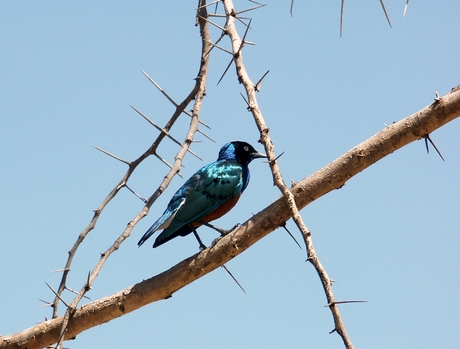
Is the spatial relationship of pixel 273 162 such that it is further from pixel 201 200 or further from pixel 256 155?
pixel 256 155

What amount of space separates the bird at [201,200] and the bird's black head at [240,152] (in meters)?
0.62

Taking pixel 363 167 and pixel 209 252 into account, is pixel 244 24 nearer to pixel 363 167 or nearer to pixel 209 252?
pixel 363 167

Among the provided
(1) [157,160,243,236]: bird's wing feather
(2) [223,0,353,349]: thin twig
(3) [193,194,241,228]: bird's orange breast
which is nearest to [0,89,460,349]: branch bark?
(2) [223,0,353,349]: thin twig

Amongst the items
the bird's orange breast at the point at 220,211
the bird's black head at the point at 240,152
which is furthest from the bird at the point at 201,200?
the bird's black head at the point at 240,152

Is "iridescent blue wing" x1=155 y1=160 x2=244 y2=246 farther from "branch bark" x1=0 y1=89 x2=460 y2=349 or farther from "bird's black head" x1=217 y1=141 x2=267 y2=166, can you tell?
"branch bark" x1=0 y1=89 x2=460 y2=349

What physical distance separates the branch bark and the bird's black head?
261 centimetres

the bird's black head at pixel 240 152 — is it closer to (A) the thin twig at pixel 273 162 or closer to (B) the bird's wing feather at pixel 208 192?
(B) the bird's wing feather at pixel 208 192

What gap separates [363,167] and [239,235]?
3.22 feet

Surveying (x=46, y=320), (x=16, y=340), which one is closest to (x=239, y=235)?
(x=46, y=320)

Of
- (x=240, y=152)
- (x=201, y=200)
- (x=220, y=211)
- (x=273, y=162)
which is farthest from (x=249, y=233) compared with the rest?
(x=240, y=152)

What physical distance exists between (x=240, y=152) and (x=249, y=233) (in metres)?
2.93

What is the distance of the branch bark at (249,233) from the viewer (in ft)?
13.5

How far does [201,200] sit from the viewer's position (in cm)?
615

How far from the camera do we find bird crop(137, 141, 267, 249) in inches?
240
